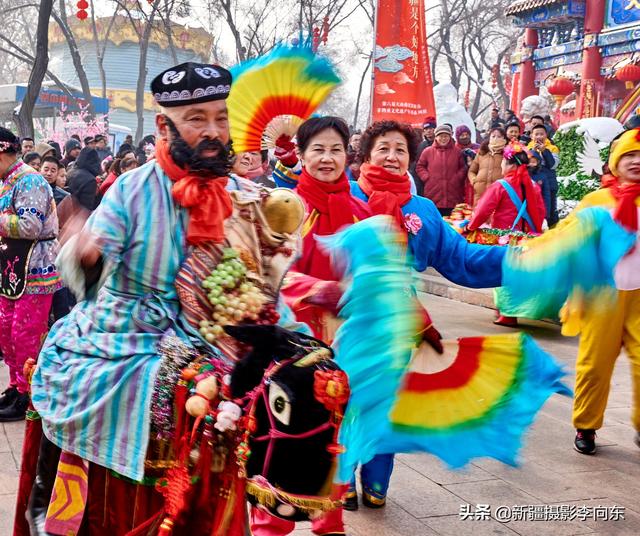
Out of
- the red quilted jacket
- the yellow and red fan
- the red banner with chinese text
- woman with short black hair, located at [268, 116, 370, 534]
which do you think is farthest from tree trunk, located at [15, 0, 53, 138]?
the yellow and red fan

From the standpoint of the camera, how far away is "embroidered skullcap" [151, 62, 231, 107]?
248 centimetres

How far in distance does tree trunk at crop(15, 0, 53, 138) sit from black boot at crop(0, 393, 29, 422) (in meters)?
10.6

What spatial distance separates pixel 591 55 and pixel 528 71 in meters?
2.97

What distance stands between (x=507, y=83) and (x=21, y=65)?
1653 inches

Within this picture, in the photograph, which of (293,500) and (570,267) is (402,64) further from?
(293,500)

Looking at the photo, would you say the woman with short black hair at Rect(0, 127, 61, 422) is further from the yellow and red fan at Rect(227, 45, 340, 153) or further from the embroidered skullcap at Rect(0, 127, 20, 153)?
the yellow and red fan at Rect(227, 45, 340, 153)

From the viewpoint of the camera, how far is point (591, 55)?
21.7 metres

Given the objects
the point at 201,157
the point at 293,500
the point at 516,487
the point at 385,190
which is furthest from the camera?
the point at 516,487

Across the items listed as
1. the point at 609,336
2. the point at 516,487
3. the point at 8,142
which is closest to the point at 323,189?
the point at 516,487

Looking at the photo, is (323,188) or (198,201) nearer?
(198,201)

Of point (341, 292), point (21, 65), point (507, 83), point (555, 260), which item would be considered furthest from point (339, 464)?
point (21, 65)

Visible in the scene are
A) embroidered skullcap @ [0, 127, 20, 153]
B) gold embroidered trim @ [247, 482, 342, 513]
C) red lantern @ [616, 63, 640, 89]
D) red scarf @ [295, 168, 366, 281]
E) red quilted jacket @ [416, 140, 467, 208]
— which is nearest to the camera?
gold embroidered trim @ [247, 482, 342, 513]

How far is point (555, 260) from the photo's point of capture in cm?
257

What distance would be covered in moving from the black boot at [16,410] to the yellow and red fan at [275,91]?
114 inches
